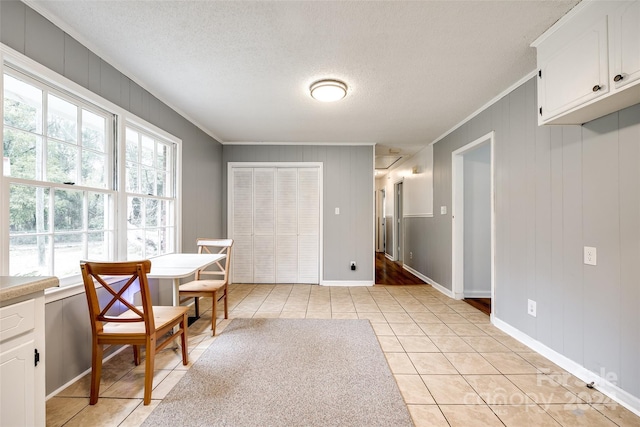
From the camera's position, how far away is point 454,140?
363 centimetres

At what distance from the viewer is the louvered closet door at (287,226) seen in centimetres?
442

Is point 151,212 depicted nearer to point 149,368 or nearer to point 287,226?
point 149,368

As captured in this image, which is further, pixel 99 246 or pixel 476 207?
pixel 476 207

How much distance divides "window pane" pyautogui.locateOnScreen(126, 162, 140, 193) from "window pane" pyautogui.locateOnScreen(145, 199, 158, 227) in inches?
7.7

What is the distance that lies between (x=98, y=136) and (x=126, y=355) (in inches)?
71.6

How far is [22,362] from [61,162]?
134cm

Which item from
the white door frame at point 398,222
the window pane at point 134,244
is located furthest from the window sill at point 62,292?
the white door frame at point 398,222

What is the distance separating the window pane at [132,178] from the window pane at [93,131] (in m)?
0.30

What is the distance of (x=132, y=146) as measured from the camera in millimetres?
2443

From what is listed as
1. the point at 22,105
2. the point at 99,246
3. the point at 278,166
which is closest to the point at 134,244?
the point at 99,246

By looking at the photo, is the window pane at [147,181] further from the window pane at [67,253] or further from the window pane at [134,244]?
the window pane at [67,253]

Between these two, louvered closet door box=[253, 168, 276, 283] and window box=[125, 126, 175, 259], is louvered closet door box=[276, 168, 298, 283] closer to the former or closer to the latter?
louvered closet door box=[253, 168, 276, 283]

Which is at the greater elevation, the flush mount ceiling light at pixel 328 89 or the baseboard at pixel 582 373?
the flush mount ceiling light at pixel 328 89

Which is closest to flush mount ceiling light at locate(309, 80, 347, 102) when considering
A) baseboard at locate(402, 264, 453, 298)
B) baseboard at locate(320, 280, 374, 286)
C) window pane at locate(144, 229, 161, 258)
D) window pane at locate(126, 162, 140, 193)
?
window pane at locate(126, 162, 140, 193)
